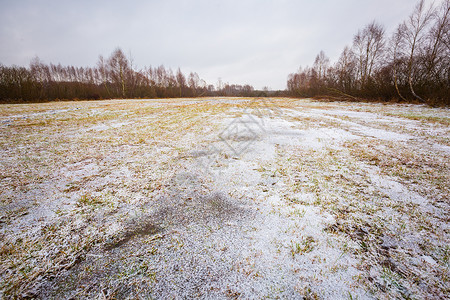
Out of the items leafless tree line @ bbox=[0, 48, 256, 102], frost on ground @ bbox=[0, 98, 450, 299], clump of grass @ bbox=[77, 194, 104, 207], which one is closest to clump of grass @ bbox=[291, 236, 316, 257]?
frost on ground @ bbox=[0, 98, 450, 299]

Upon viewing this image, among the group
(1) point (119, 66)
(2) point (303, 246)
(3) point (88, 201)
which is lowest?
(2) point (303, 246)

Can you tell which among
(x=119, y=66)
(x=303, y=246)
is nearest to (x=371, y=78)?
(x=303, y=246)

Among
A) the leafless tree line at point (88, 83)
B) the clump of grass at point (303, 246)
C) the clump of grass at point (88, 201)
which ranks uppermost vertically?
the leafless tree line at point (88, 83)

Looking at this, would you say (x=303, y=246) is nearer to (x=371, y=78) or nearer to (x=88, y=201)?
(x=88, y=201)

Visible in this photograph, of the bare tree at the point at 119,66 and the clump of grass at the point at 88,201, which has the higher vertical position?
the bare tree at the point at 119,66

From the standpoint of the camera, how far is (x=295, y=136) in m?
5.07

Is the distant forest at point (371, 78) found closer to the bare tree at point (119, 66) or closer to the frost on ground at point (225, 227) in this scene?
the bare tree at point (119, 66)

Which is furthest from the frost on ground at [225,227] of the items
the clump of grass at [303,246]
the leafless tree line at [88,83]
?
the leafless tree line at [88,83]

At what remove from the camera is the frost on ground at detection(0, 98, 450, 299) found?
46.4 inches

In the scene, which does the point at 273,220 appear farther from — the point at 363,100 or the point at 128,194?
the point at 363,100

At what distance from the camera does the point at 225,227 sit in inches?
67.2

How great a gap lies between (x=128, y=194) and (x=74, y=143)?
11.5 feet

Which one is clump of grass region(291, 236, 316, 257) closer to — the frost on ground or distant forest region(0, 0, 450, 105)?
the frost on ground

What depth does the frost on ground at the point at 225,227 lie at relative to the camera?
46.4 inches
